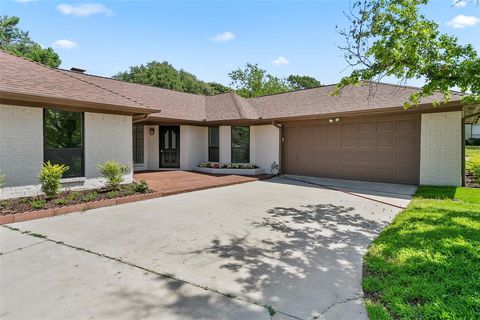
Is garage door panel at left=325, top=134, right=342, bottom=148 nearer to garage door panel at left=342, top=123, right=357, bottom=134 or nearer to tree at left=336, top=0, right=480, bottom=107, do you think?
garage door panel at left=342, top=123, right=357, bottom=134

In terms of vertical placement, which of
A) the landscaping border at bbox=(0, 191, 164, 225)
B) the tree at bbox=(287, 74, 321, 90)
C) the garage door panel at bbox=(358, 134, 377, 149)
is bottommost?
the landscaping border at bbox=(0, 191, 164, 225)

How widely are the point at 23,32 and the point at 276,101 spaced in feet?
89.2

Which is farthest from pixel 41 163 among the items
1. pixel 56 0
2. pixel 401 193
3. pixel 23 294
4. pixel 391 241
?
pixel 401 193

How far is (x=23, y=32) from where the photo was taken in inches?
1084

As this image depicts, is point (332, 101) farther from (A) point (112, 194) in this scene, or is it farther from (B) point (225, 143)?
(A) point (112, 194)

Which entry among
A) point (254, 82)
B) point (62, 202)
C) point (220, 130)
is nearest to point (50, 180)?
point (62, 202)

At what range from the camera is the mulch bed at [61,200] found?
6.46 meters

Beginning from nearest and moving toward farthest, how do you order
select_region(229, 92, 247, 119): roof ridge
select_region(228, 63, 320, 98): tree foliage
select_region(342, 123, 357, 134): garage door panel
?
select_region(342, 123, 357, 134): garage door panel → select_region(229, 92, 247, 119): roof ridge → select_region(228, 63, 320, 98): tree foliage

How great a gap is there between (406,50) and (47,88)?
8966 mm

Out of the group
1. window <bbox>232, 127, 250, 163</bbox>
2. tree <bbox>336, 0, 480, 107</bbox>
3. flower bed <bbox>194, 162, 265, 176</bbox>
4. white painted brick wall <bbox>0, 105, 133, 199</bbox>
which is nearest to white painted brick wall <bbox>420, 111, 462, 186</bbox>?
tree <bbox>336, 0, 480, 107</bbox>

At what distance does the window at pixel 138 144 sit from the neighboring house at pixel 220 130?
64 millimetres

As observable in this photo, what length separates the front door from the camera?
15414 mm

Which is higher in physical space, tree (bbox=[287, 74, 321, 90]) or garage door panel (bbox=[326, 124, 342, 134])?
tree (bbox=[287, 74, 321, 90])

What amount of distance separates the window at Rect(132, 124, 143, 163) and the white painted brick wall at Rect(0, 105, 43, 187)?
271 inches
